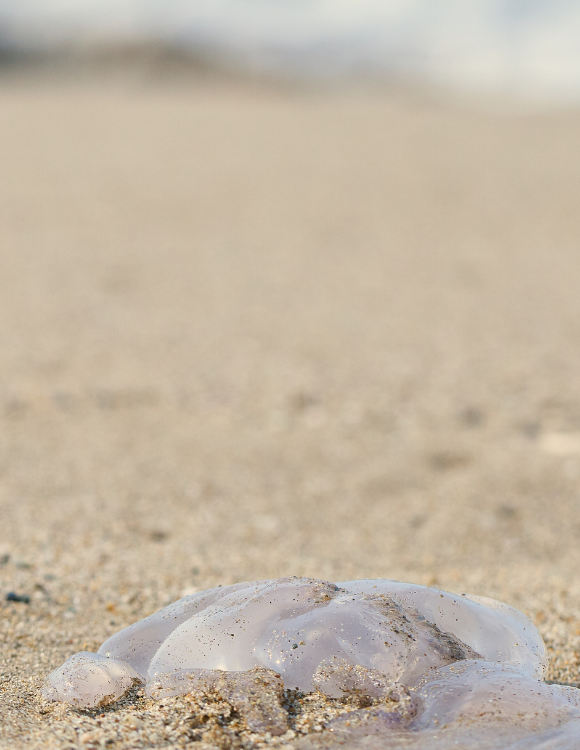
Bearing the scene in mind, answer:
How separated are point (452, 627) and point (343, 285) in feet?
12.1

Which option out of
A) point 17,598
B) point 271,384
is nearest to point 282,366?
point 271,384

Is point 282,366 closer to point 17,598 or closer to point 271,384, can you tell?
point 271,384

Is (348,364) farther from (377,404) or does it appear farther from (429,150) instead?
(429,150)

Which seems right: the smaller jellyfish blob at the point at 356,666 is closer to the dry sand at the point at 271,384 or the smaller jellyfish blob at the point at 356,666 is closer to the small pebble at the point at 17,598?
the dry sand at the point at 271,384

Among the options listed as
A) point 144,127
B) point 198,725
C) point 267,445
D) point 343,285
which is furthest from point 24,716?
point 144,127

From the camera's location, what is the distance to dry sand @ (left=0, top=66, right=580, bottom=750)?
6.77 ft

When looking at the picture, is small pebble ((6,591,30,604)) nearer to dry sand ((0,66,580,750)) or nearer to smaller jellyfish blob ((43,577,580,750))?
dry sand ((0,66,580,750))

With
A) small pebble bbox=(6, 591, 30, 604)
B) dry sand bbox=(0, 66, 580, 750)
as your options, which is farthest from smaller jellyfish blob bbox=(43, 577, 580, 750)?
small pebble bbox=(6, 591, 30, 604)

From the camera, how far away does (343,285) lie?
4.91m

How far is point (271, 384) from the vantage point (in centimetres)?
353

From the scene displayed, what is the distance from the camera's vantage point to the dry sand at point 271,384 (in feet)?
6.77

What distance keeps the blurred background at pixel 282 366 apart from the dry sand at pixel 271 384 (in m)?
0.02

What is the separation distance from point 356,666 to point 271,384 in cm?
233

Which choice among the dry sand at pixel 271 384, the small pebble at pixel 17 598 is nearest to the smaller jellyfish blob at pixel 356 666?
the dry sand at pixel 271 384
